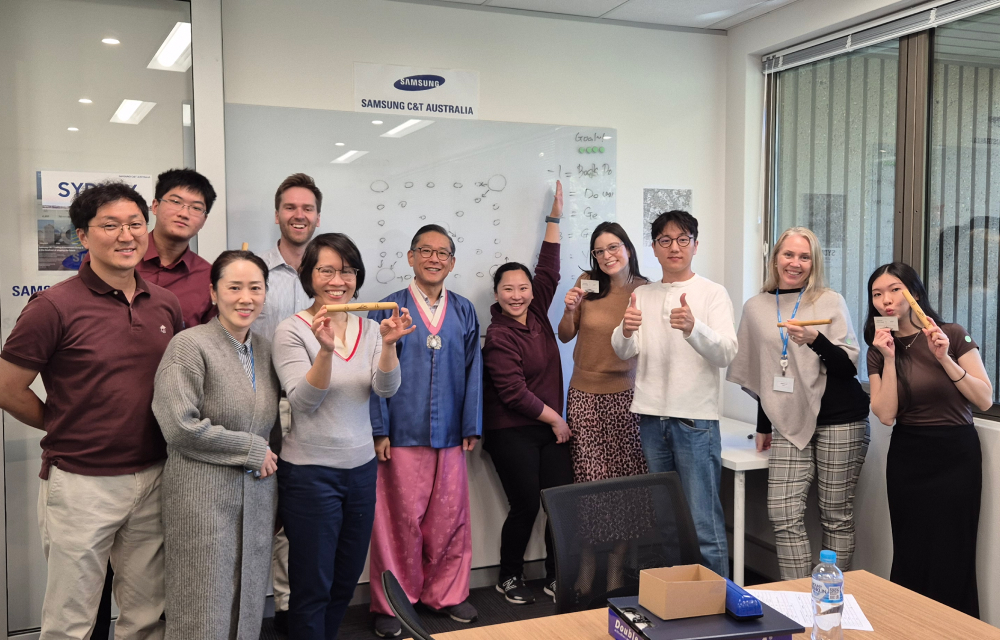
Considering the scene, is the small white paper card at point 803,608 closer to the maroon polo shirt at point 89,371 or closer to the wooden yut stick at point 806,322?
the wooden yut stick at point 806,322

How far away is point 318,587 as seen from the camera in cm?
259

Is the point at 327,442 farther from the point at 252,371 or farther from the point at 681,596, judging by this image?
the point at 681,596

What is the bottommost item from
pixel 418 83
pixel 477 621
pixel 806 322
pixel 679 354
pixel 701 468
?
pixel 477 621

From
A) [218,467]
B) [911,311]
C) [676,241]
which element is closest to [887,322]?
[911,311]

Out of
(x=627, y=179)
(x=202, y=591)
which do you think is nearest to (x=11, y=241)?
(x=202, y=591)

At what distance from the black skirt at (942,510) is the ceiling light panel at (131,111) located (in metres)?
3.44

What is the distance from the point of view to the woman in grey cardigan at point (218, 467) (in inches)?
90.7

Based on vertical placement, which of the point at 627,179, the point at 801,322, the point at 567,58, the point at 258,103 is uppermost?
the point at 567,58

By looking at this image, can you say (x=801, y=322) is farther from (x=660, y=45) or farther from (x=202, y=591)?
(x=202, y=591)

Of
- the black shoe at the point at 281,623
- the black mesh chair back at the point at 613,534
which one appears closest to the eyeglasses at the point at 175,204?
the black mesh chair back at the point at 613,534

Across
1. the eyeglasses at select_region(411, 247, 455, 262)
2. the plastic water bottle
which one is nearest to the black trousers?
the eyeglasses at select_region(411, 247, 455, 262)

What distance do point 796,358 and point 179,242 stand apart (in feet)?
8.29

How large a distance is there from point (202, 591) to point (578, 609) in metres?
1.19

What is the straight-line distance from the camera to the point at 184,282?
282cm
